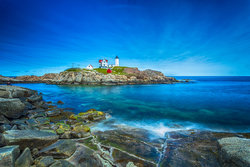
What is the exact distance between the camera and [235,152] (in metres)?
4.87

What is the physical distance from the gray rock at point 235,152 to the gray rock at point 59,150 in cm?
727

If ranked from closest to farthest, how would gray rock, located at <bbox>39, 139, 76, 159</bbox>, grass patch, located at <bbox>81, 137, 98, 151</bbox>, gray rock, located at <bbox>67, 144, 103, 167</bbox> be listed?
gray rock, located at <bbox>67, 144, 103, 167</bbox> → gray rock, located at <bbox>39, 139, 76, 159</bbox> → grass patch, located at <bbox>81, 137, 98, 151</bbox>

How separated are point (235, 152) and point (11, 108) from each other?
53.2 ft

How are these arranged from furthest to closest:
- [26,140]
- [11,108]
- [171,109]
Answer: [171,109] → [11,108] → [26,140]

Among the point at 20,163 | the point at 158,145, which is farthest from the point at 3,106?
the point at 158,145

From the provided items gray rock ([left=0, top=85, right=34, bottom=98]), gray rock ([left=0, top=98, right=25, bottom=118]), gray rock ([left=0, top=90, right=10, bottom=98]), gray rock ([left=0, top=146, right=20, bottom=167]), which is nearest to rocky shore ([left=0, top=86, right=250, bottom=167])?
gray rock ([left=0, top=146, right=20, bottom=167])

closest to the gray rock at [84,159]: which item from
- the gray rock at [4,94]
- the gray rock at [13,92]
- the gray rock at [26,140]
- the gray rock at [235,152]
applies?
the gray rock at [26,140]

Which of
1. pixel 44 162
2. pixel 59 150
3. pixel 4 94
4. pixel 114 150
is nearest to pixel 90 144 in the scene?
pixel 114 150

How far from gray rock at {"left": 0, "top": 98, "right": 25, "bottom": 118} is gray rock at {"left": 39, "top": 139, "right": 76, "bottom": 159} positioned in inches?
316

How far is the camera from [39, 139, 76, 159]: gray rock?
18.4 ft

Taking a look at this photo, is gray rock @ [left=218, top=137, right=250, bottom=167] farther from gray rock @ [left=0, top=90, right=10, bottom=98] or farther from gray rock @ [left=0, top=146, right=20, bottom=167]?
gray rock @ [left=0, top=90, right=10, bottom=98]

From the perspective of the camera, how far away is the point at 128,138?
8.43 metres

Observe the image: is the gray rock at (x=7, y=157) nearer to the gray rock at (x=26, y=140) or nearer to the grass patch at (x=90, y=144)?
the gray rock at (x=26, y=140)

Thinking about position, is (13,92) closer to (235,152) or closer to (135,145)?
(135,145)
